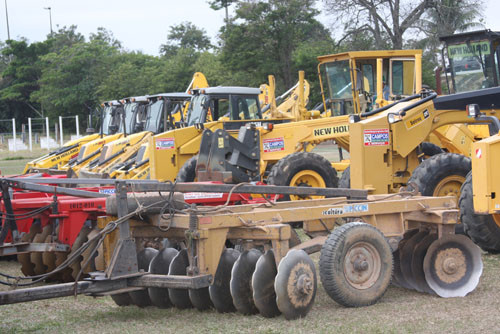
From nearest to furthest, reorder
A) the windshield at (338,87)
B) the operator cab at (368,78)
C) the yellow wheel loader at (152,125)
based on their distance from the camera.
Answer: the operator cab at (368,78)
the windshield at (338,87)
the yellow wheel loader at (152,125)

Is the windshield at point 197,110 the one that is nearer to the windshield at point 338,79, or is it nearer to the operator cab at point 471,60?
the windshield at point 338,79

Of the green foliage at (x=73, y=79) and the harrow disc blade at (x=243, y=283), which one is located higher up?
the green foliage at (x=73, y=79)

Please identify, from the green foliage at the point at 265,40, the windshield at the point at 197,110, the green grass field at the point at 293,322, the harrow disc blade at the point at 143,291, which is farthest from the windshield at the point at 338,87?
the green foliage at the point at 265,40

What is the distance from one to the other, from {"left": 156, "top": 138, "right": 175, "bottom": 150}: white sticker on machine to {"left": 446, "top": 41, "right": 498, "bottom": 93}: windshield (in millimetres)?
6515

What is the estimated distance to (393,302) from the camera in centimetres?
750

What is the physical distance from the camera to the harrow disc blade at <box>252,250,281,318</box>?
6.77m

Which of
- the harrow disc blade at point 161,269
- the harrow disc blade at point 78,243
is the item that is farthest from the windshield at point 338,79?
the harrow disc blade at point 161,269

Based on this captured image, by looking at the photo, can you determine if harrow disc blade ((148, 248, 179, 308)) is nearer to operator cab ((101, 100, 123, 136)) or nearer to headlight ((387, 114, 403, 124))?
headlight ((387, 114, 403, 124))

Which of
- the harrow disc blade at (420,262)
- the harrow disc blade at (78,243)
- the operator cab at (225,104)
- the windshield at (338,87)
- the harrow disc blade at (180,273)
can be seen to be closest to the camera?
the harrow disc blade at (180,273)

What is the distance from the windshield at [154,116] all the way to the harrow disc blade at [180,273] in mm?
13468

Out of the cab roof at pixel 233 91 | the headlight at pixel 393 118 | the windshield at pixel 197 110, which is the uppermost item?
the cab roof at pixel 233 91

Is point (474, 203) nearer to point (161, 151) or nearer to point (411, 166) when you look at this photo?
point (411, 166)

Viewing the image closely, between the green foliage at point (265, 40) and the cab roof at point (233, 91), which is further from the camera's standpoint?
the green foliage at point (265, 40)

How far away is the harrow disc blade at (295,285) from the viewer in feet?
21.9
